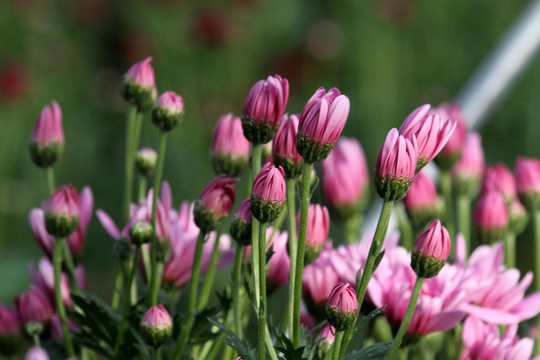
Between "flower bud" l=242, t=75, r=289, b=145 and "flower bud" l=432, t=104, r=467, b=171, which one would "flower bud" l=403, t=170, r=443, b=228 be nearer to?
"flower bud" l=432, t=104, r=467, b=171

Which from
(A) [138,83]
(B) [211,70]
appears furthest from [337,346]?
(B) [211,70]

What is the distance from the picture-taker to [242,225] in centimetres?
45

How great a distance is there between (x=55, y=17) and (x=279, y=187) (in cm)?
246

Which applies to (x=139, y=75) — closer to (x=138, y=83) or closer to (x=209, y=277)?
(x=138, y=83)

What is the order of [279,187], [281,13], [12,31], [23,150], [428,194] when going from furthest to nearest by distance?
[281,13] < [12,31] < [23,150] < [428,194] < [279,187]

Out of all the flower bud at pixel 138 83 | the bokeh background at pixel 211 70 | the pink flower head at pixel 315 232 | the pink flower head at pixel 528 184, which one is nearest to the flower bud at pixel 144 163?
the flower bud at pixel 138 83

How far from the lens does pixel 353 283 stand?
1.63 feet

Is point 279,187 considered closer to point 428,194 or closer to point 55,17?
point 428,194

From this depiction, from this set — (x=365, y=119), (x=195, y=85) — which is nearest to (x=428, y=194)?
(x=365, y=119)

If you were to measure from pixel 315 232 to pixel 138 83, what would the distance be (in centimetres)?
16

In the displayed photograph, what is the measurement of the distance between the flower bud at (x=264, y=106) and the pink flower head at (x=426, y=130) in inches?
2.5

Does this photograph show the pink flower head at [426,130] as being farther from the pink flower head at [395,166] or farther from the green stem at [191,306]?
the green stem at [191,306]

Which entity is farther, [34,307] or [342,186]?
[342,186]

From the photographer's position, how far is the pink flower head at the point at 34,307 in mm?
521
